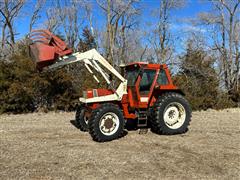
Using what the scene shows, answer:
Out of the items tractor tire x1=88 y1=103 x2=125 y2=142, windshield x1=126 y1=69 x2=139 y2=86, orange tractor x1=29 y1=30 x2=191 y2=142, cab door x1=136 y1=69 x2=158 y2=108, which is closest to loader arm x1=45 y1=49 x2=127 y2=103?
orange tractor x1=29 y1=30 x2=191 y2=142

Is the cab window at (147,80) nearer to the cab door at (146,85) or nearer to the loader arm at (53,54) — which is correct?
the cab door at (146,85)

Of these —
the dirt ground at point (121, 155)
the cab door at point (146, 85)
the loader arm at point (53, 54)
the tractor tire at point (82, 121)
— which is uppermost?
the loader arm at point (53, 54)

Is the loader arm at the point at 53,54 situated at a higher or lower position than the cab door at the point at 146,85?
higher

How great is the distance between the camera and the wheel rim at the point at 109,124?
696cm

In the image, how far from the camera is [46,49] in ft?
22.6

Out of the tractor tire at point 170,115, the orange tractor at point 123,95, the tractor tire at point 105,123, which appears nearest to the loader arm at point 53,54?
the orange tractor at point 123,95

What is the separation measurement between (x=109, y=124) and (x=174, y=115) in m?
2.03

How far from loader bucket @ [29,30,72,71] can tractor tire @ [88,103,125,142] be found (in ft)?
5.26

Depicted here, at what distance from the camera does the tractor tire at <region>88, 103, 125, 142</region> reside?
6793 millimetres

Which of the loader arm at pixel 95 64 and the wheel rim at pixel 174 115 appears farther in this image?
the wheel rim at pixel 174 115

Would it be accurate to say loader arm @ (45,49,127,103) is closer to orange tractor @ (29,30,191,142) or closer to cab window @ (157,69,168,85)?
orange tractor @ (29,30,191,142)

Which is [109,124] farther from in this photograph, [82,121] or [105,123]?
[82,121]

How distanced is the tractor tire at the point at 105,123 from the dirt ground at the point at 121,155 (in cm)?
21

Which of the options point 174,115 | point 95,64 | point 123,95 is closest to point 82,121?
point 123,95
